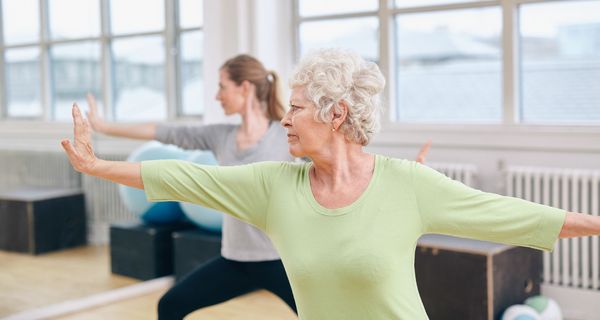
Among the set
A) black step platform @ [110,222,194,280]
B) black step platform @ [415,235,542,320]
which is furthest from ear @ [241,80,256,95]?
black step platform @ [110,222,194,280]

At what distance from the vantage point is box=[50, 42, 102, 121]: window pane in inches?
155

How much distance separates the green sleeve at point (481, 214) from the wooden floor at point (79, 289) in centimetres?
250

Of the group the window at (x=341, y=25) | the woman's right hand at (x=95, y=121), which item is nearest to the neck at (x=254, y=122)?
the woman's right hand at (x=95, y=121)

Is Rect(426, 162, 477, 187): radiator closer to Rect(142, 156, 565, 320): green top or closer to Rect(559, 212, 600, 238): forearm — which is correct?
Rect(142, 156, 565, 320): green top

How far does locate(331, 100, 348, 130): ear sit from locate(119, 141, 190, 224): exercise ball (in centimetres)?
278

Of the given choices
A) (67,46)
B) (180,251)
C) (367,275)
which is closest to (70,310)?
(180,251)

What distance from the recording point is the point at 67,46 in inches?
157

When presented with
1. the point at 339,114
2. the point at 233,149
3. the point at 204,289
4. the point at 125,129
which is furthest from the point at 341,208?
the point at 125,129

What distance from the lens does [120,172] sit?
5.60ft

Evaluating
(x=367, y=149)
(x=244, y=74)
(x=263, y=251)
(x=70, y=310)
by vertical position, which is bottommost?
(x=70, y=310)

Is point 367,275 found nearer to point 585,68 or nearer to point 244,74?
point 244,74

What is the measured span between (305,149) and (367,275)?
12.1 inches

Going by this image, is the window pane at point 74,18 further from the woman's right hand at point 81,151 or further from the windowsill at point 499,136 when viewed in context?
the woman's right hand at point 81,151

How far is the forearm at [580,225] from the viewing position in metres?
1.50
